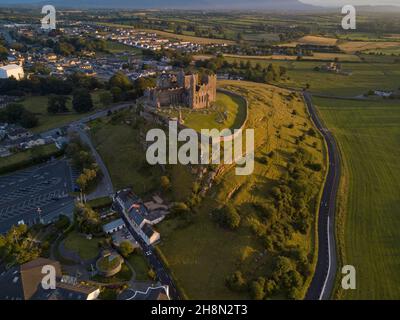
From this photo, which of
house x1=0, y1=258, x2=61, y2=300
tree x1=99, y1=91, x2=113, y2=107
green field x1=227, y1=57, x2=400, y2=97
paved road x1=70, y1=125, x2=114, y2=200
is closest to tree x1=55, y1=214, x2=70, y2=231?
paved road x1=70, y1=125, x2=114, y2=200

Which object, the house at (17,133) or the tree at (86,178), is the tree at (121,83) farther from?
the tree at (86,178)

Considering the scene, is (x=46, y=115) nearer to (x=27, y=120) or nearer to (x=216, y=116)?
(x=27, y=120)

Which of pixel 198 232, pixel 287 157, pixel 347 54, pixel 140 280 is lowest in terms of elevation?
pixel 140 280

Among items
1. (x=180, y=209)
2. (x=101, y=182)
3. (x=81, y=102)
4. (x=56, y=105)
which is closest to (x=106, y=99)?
(x=81, y=102)

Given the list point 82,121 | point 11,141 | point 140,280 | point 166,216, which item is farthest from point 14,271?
point 82,121
